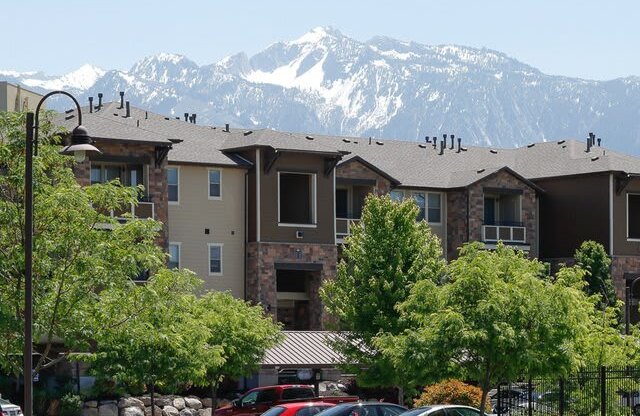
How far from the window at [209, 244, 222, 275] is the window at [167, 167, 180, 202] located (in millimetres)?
2852

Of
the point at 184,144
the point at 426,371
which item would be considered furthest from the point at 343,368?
the point at 184,144

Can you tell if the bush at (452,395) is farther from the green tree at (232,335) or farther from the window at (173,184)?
the window at (173,184)

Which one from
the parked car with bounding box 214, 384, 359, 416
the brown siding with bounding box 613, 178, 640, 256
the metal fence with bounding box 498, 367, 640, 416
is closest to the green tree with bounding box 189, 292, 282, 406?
the parked car with bounding box 214, 384, 359, 416

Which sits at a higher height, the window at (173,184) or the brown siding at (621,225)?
the window at (173,184)

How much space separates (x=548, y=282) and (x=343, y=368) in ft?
54.4

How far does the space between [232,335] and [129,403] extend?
5606mm

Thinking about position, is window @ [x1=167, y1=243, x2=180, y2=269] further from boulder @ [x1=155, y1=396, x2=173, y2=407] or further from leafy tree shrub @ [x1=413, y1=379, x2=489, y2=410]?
leafy tree shrub @ [x1=413, y1=379, x2=489, y2=410]

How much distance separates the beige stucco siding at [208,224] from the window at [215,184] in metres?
0.14

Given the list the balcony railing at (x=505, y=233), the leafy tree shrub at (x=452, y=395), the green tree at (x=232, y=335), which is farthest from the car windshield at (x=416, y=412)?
the balcony railing at (x=505, y=233)

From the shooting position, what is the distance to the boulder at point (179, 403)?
2370 inches

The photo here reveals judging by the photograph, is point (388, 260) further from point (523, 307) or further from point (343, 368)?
point (523, 307)

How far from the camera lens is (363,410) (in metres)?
39.0

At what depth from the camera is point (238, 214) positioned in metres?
71.4

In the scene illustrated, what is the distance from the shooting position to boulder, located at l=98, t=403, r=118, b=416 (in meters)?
57.8
